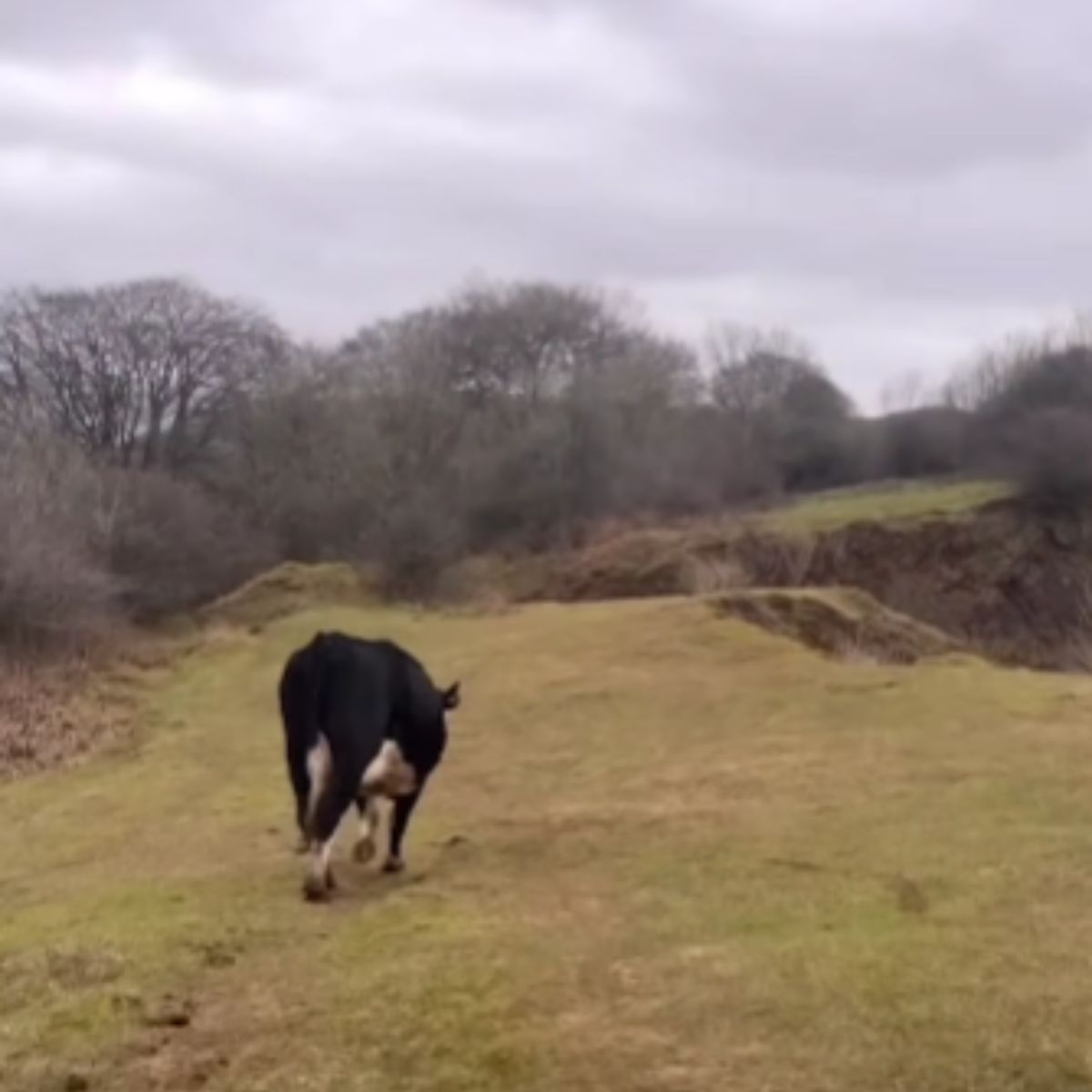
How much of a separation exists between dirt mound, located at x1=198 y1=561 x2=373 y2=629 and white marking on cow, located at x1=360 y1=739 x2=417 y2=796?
3670 cm

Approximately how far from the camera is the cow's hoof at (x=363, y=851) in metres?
12.9

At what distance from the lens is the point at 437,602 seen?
2192 inches

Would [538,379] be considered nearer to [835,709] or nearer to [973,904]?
[835,709]

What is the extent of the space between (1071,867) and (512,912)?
3.40 metres

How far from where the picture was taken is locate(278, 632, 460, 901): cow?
11836 millimetres

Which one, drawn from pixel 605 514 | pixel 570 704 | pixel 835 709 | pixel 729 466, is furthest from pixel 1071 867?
pixel 729 466

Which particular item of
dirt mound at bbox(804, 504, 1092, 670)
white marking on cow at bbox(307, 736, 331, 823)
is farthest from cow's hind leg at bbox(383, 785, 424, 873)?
dirt mound at bbox(804, 504, 1092, 670)

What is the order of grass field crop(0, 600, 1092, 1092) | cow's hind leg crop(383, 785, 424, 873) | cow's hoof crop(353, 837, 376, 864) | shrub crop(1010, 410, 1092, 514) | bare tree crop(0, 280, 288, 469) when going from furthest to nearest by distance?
1. bare tree crop(0, 280, 288, 469)
2. shrub crop(1010, 410, 1092, 514)
3. cow's hoof crop(353, 837, 376, 864)
4. cow's hind leg crop(383, 785, 424, 873)
5. grass field crop(0, 600, 1092, 1092)

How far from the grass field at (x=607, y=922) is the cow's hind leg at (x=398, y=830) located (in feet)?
0.53

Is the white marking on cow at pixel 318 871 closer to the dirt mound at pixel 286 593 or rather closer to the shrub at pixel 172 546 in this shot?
the dirt mound at pixel 286 593

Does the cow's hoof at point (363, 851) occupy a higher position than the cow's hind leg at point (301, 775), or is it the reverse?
the cow's hind leg at point (301, 775)

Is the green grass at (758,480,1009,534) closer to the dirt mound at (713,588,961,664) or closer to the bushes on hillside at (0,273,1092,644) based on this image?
the bushes on hillside at (0,273,1092,644)

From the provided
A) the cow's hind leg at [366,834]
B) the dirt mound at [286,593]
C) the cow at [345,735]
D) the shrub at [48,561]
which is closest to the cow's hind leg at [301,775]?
the cow at [345,735]

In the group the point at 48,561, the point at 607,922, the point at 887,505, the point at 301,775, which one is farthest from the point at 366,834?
the point at 887,505
